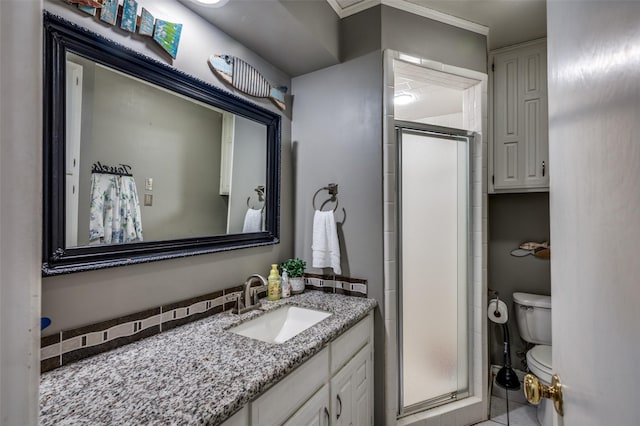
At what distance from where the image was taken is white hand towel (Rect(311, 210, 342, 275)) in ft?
5.68

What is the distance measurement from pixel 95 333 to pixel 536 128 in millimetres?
2660

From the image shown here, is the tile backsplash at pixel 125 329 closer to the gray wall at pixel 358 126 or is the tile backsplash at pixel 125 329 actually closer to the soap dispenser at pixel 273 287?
the soap dispenser at pixel 273 287

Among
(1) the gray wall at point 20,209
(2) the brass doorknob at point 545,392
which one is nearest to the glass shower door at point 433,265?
(2) the brass doorknob at point 545,392

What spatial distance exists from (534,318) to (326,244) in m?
1.63

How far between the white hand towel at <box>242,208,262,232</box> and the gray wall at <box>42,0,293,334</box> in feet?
0.41

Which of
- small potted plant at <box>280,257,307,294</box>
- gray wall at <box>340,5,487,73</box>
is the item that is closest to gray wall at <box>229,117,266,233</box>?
small potted plant at <box>280,257,307,294</box>

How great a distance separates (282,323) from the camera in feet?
4.99

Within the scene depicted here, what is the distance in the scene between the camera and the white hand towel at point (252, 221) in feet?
5.30

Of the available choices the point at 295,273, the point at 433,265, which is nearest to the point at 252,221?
the point at 295,273

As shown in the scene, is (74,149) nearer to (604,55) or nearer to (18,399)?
(18,399)

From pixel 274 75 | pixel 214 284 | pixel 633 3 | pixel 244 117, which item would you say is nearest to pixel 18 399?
pixel 633 3

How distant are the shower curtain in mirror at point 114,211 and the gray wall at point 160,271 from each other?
12 centimetres

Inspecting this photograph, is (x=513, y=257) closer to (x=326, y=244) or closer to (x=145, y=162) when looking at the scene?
(x=326, y=244)

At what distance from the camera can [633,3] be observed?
1.22 feet
